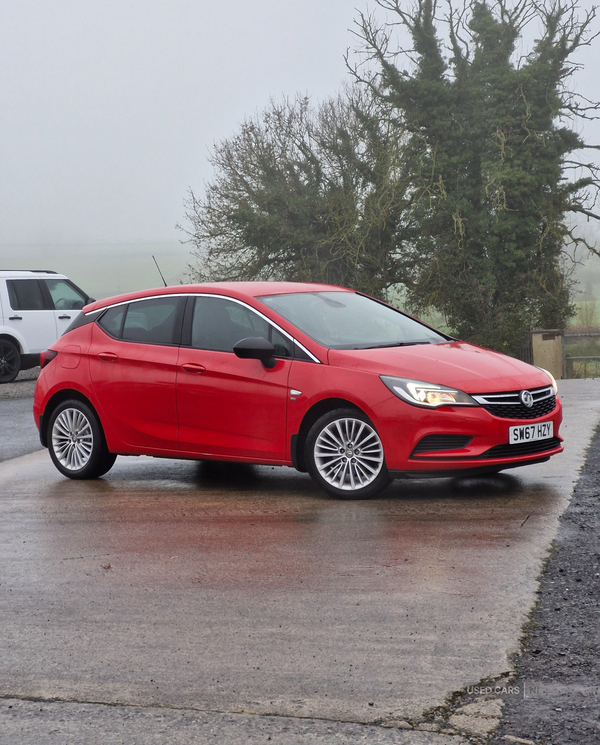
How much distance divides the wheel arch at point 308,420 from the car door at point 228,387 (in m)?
0.10

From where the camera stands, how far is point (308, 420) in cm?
776

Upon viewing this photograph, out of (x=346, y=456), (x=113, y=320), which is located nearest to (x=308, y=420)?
(x=346, y=456)

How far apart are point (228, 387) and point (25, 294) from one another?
1477 cm

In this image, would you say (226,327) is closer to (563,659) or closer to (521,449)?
(521,449)

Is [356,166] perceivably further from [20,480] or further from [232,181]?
[20,480]

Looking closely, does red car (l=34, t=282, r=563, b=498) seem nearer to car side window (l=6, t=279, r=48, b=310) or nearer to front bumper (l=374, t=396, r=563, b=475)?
front bumper (l=374, t=396, r=563, b=475)

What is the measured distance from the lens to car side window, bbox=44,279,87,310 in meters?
22.0

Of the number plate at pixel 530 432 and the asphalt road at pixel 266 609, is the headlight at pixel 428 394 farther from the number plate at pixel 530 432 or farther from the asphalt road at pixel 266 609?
the asphalt road at pixel 266 609

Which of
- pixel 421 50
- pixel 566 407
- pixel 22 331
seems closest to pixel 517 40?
pixel 421 50

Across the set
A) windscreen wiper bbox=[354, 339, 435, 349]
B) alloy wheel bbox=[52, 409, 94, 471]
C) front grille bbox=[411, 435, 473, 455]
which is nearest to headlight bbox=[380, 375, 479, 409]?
front grille bbox=[411, 435, 473, 455]

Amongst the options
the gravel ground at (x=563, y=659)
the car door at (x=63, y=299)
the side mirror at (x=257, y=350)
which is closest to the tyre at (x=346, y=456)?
the side mirror at (x=257, y=350)

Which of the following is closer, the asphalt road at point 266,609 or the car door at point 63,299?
the asphalt road at point 266,609

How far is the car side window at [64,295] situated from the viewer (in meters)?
22.0

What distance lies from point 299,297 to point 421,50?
92.6ft
